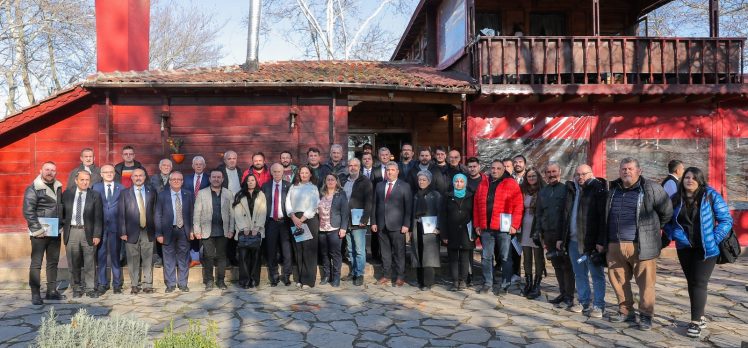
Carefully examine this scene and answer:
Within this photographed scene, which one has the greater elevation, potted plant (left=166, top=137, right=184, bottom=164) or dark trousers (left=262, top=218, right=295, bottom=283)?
potted plant (left=166, top=137, right=184, bottom=164)

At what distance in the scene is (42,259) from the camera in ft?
20.8

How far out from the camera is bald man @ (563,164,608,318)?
17.7ft

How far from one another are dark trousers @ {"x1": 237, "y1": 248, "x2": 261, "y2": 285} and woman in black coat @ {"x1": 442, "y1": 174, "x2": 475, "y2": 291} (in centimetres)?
265

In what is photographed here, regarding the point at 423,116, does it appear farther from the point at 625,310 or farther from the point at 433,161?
the point at 625,310

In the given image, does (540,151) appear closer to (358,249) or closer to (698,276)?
(358,249)

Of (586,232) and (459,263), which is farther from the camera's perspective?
(459,263)

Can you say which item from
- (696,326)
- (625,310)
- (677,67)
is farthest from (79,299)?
(677,67)

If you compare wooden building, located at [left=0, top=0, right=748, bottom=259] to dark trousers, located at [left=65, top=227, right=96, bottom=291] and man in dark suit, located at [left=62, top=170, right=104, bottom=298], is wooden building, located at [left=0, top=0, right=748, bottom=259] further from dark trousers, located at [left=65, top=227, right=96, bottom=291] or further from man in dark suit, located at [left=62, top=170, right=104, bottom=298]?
dark trousers, located at [left=65, top=227, right=96, bottom=291]

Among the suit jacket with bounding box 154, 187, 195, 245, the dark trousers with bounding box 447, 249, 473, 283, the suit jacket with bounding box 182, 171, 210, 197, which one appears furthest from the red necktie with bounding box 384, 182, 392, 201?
the suit jacket with bounding box 154, 187, 195, 245

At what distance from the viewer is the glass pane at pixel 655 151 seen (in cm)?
1003

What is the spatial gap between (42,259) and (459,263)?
5439 millimetres

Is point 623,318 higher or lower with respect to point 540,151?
lower

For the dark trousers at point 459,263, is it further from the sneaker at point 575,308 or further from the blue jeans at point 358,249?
the sneaker at point 575,308

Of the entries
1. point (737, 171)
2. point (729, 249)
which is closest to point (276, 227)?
point (729, 249)
